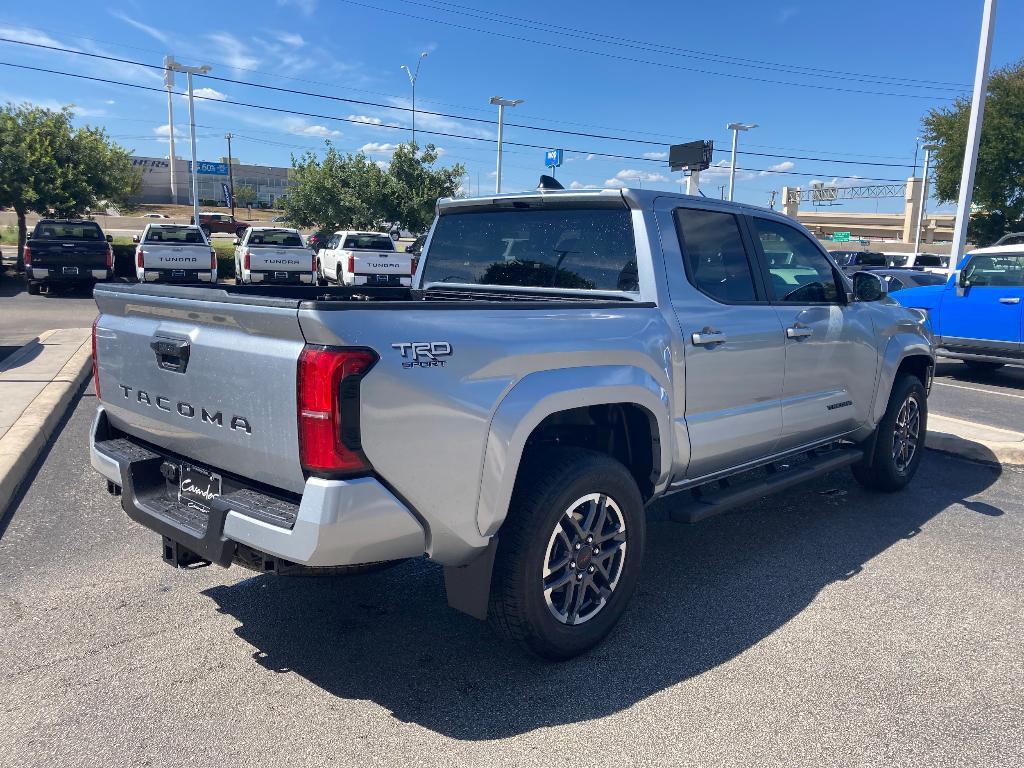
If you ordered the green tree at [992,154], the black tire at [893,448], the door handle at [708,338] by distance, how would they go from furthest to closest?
the green tree at [992,154]
the black tire at [893,448]
the door handle at [708,338]

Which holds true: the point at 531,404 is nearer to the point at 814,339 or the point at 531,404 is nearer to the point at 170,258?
the point at 814,339

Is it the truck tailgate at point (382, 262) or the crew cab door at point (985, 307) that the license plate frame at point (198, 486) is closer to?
the crew cab door at point (985, 307)

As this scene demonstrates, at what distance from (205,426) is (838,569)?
3.38 metres

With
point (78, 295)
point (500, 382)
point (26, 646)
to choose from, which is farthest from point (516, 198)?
point (78, 295)

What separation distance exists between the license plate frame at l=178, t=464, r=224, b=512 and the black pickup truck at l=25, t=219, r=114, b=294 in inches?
735

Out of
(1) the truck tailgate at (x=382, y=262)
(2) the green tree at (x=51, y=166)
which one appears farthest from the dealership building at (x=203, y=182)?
(1) the truck tailgate at (x=382, y=262)

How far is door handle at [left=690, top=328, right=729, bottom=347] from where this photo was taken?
3.86 m

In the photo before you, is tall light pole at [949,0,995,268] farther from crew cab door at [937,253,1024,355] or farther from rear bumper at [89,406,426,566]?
rear bumper at [89,406,426,566]

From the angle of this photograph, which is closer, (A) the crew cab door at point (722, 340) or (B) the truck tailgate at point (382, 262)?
(A) the crew cab door at point (722, 340)

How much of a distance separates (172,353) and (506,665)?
183 centimetres

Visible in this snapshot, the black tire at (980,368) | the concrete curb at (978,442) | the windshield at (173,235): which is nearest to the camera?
the concrete curb at (978,442)

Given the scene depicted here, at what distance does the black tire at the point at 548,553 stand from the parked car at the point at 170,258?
17.9 metres

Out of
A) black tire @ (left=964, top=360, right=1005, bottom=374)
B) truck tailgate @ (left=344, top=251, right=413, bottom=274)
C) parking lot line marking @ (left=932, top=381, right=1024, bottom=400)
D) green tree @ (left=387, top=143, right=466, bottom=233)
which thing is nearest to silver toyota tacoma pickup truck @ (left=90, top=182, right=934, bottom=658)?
parking lot line marking @ (left=932, top=381, right=1024, bottom=400)

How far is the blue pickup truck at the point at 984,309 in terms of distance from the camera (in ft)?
35.3
